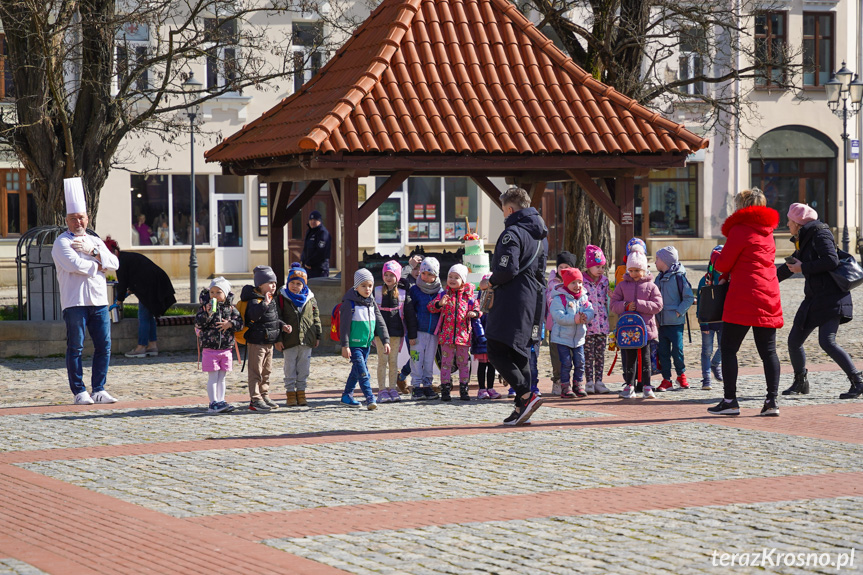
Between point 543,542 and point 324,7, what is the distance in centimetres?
2898

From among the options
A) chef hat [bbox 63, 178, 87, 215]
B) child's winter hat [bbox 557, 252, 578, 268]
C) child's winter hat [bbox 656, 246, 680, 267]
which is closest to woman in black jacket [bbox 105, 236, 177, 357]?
chef hat [bbox 63, 178, 87, 215]

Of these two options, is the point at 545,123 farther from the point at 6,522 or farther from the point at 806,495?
the point at 6,522

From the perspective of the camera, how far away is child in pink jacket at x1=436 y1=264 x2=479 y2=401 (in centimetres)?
1195

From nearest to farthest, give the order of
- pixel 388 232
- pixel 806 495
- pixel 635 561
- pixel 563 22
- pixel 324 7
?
pixel 635 561
pixel 806 495
pixel 563 22
pixel 324 7
pixel 388 232

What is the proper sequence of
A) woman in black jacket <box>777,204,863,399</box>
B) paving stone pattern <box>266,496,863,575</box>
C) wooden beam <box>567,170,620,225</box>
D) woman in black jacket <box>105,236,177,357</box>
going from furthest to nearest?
wooden beam <box>567,170,620,225</box> < woman in black jacket <box>105,236,177,357</box> < woman in black jacket <box>777,204,863,399</box> < paving stone pattern <box>266,496,863,575</box>

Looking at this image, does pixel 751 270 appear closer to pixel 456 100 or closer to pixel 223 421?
pixel 223 421

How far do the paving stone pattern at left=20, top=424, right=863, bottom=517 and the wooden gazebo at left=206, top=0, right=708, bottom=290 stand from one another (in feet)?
19.8

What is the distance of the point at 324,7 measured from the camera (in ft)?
111

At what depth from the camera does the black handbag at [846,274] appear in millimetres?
11666

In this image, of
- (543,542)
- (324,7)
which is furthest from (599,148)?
(324,7)

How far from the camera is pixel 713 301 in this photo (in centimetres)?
1078

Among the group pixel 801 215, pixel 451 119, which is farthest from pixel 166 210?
pixel 801 215

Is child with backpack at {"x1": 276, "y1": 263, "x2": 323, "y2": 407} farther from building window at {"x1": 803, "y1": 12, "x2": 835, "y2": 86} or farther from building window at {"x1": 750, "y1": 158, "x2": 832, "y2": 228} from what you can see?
building window at {"x1": 803, "y1": 12, "x2": 835, "y2": 86}

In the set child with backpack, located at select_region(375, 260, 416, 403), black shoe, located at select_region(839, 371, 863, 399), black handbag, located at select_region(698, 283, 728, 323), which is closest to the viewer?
black handbag, located at select_region(698, 283, 728, 323)
